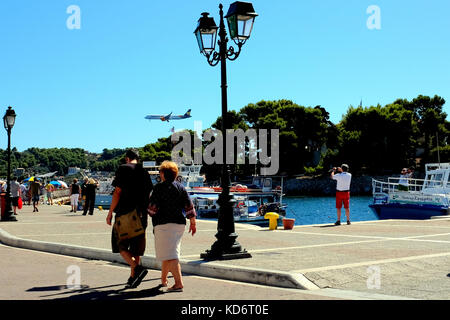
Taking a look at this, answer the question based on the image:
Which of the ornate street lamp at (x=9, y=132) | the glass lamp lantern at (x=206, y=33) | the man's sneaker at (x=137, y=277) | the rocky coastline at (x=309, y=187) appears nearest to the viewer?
the man's sneaker at (x=137, y=277)

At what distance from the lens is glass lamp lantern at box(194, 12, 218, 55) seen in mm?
11250

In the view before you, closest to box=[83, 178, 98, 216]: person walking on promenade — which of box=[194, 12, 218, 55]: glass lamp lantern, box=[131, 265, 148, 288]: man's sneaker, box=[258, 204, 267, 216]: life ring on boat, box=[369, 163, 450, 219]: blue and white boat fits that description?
box=[369, 163, 450, 219]: blue and white boat

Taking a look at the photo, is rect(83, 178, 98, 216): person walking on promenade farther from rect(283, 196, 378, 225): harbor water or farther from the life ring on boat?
rect(283, 196, 378, 225): harbor water

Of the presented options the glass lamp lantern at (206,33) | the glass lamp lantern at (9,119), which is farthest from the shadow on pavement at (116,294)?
the glass lamp lantern at (9,119)

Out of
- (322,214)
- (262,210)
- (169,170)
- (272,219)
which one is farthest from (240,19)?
(322,214)

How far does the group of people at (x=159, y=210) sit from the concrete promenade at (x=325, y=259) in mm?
1387

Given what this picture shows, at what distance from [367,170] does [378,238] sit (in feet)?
268

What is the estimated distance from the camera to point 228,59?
37.0 feet

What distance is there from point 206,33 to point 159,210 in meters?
4.82

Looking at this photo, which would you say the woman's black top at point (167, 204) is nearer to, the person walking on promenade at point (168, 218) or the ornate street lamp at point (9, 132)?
the person walking on promenade at point (168, 218)

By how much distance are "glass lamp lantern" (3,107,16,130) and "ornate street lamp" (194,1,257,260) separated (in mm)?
14980

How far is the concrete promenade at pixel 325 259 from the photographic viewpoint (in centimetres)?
772

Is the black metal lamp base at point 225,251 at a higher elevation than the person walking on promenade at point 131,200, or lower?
lower

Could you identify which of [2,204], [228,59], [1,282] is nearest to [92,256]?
[1,282]
